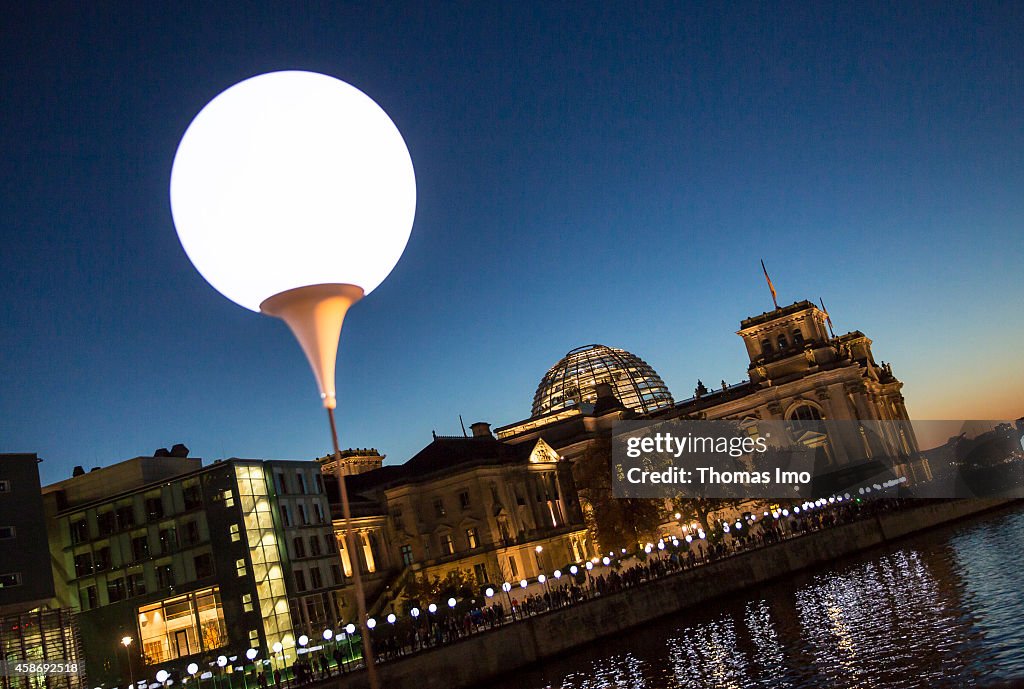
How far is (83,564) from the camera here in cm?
7012

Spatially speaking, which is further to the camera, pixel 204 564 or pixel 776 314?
pixel 776 314

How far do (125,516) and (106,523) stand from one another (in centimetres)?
173

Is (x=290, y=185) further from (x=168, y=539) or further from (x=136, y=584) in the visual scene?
(x=136, y=584)

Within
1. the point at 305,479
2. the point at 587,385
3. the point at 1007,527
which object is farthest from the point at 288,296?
the point at 587,385

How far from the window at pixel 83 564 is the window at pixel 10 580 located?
37.2 ft

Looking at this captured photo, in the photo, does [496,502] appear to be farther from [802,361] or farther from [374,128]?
[374,128]

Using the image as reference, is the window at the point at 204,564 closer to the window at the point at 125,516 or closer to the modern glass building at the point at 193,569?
the modern glass building at the point at 193,569

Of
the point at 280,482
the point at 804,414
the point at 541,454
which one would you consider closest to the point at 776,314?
the point at 804,414

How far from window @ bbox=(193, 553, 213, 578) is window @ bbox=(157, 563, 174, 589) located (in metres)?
2.06

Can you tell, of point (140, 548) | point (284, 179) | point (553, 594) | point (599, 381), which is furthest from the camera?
point (599, 381)

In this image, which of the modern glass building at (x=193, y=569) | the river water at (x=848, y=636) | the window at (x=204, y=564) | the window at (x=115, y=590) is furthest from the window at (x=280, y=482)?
the river water at (x=848, y=636)

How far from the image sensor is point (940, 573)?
5488 cm

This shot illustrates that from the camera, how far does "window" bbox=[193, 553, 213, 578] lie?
65000mm

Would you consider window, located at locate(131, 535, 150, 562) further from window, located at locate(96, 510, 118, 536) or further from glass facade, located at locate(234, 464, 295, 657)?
glass facade, located at locate(234, 464, 295, 657)
